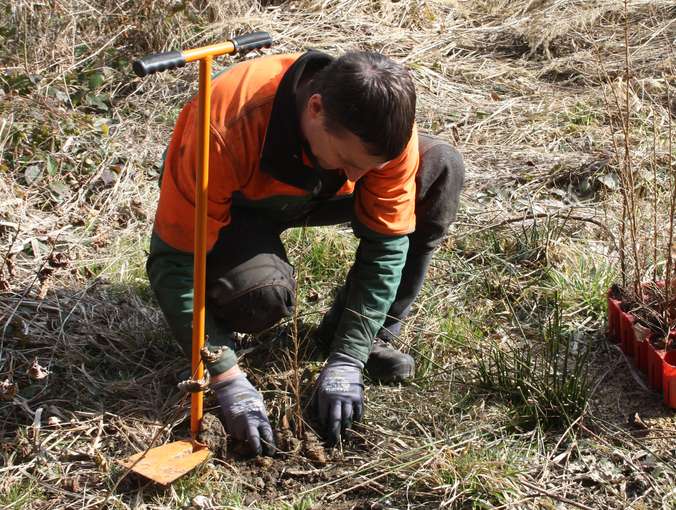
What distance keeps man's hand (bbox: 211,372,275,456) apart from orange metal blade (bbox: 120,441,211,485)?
0.13m

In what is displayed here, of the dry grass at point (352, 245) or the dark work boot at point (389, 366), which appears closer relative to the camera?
the dry grass at point (352, 245)

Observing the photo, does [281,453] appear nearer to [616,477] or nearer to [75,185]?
[616,477]

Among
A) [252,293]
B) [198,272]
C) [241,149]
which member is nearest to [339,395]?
[252,293]

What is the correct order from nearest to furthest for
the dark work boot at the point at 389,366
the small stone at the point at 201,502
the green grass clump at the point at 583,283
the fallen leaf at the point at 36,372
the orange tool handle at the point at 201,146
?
the orange tool handle at the point at 201,146, the small stone at the point at 201,502, the fallen leaf at the point at 36,372, the dark work boot at the point at 389,366, the green grass clump at the point at 583,283

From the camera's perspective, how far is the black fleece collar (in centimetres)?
254

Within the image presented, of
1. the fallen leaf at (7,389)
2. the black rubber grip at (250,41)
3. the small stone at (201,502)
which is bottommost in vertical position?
the small stone at (201,502)

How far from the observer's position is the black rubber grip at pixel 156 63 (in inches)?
79.3

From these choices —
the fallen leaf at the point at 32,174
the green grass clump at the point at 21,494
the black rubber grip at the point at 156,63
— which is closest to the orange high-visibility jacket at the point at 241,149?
the black rubber grip at the point at 156,63

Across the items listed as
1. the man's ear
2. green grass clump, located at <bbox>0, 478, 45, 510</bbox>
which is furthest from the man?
green grass clump, located at <bbox>0, 478, 45, 510</bbox>

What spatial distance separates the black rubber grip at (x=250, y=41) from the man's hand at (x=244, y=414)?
951 mm

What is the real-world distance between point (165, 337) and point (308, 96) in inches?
44.7

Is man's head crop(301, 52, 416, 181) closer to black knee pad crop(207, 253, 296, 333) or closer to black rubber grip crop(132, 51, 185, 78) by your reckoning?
black rubber grip crop(132, 51, 185, 78)

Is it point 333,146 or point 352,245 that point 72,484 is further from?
point 352,245

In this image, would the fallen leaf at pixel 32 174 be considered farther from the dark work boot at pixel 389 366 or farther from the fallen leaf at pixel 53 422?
the dark work boot at pixel 389 366
